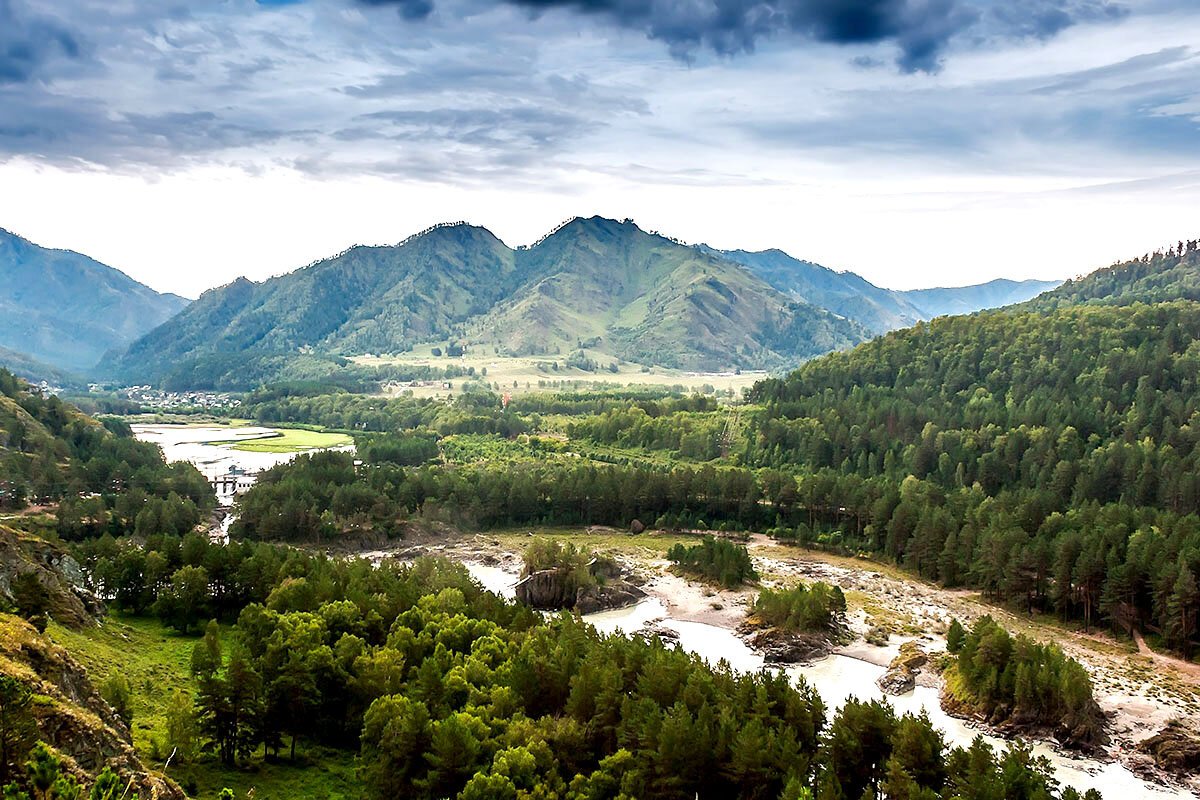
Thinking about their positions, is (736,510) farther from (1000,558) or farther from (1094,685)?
(1094,685)

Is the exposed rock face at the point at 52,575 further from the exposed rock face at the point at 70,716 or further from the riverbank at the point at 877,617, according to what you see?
the riverbank at the point at 877,617

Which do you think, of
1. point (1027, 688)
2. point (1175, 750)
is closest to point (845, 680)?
point (1027, 688)

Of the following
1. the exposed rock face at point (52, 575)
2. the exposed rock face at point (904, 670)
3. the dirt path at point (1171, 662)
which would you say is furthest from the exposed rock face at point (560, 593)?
the dirt path at point (1171, 662)

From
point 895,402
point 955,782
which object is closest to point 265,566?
point 955,782

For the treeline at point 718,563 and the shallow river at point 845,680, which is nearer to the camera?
the shallow river at point 845,680

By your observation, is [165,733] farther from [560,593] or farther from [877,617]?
[877,617]

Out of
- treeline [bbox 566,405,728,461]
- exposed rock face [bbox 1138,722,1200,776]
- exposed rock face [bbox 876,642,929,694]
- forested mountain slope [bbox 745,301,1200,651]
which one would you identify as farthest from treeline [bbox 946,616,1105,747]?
treeline [bbox 566,405,728,461]
